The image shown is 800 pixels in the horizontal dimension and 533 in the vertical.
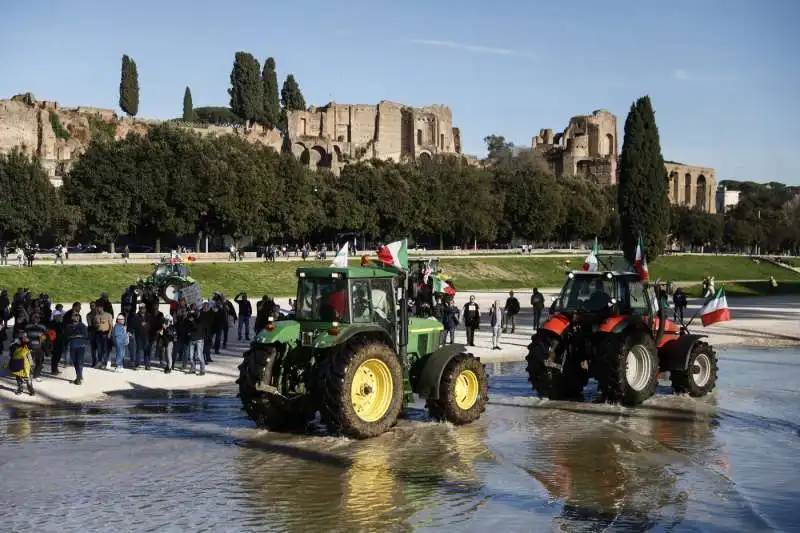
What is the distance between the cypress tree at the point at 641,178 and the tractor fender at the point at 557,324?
59537mm

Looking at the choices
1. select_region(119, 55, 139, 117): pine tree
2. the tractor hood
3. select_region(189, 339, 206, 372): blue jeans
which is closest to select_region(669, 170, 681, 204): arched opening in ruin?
select_region(119, 55, 139, 117): pine tree

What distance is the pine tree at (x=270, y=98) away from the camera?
129m

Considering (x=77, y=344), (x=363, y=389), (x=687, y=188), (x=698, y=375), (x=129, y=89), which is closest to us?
(x=363, y=389)

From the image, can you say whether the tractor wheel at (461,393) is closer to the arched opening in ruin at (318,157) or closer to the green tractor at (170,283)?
the green tractor at (170,283)

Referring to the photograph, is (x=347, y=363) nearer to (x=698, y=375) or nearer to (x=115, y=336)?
(x=698, y=375)

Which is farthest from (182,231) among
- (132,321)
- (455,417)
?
(455,417)

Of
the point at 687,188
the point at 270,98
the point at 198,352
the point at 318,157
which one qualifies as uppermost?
the point at 270,98

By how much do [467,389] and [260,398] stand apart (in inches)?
131

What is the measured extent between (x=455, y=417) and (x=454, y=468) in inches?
101

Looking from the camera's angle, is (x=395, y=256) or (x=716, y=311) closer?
(x=395, y=256)

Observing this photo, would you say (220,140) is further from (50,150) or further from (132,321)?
(132,321)

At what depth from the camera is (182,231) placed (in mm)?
74875

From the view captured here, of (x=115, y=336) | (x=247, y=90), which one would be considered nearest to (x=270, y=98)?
(x=247, y=90)

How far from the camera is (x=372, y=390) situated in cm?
1463
